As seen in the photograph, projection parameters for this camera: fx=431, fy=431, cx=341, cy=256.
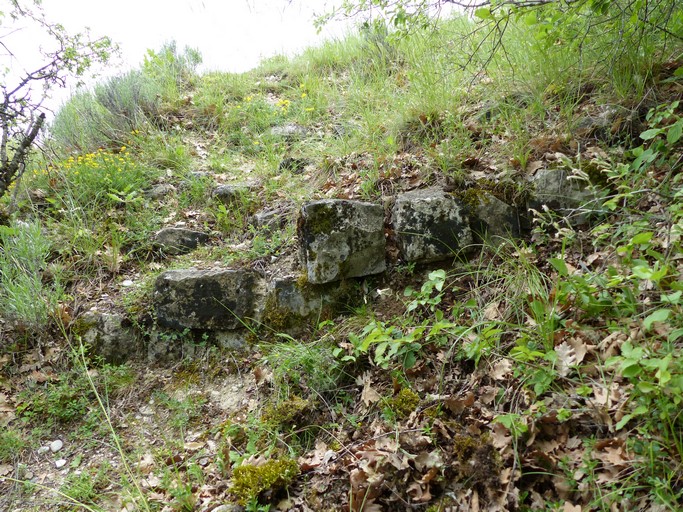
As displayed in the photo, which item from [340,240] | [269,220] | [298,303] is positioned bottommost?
[298,303]

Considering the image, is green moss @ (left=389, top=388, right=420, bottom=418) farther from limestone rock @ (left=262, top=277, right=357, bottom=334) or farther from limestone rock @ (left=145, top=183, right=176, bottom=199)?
Result: limestone rock @ (left=145, top=183, right=176, bottom=199)

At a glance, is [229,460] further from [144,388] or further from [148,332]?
[148,332]

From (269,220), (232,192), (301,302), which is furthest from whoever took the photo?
(232,192)

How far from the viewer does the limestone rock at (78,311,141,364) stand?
3.77 m

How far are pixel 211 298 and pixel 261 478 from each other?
1690mm

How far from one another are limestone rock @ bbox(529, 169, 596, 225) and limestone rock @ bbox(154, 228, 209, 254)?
3097mm

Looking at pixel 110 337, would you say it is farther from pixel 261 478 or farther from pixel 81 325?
pixel 261 478

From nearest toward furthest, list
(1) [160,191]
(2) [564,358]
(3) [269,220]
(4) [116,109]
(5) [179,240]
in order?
1. (2) [564,358]
2. (3) [269,220]
3. (5) [179,240]
4. (1) [160,191]
5. (4) [116,109]

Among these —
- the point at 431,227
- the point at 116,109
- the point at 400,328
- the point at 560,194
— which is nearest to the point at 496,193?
the point at 560,194

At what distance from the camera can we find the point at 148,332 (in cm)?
379

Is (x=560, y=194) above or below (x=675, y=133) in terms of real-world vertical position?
below

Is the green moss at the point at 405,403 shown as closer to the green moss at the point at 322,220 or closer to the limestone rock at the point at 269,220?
the green moss at the point at 322,220

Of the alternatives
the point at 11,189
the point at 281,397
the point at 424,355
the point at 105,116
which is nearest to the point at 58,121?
the point at 105,116

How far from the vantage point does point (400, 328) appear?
9.60 ft
